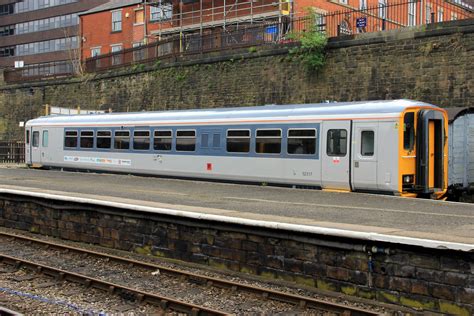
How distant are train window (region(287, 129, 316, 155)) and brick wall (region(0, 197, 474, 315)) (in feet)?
22.7

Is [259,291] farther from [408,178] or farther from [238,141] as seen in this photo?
[238,141]

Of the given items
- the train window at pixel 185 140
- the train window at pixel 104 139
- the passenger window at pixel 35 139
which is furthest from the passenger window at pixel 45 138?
the train window at pixel 185 140

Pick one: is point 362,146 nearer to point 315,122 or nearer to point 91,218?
point 315,122

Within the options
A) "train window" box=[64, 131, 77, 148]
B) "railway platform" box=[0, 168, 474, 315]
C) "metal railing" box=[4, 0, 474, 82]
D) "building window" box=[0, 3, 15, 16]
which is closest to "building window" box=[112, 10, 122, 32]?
"metal railing" box=[4, 0, 474, 82]

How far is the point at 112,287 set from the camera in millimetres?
8641

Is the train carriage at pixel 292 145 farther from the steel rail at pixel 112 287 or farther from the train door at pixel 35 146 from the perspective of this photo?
the steel rail at pixel 112 287

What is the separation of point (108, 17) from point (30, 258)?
43422 millimetres

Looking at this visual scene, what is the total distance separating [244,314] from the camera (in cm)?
754

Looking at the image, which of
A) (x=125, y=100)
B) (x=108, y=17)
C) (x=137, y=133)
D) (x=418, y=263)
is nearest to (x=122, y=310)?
(x=418, y=263)

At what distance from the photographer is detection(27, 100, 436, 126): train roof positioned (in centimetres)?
1519

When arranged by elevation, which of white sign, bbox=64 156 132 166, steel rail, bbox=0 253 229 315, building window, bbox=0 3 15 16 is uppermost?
building window, bbox=0 3 15 16

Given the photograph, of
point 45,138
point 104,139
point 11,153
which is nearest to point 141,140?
point 104,139

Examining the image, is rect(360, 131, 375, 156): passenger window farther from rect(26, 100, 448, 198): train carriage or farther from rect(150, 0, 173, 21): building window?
Result: rect(150, 0, 173, 21): building window

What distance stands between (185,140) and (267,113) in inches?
155
